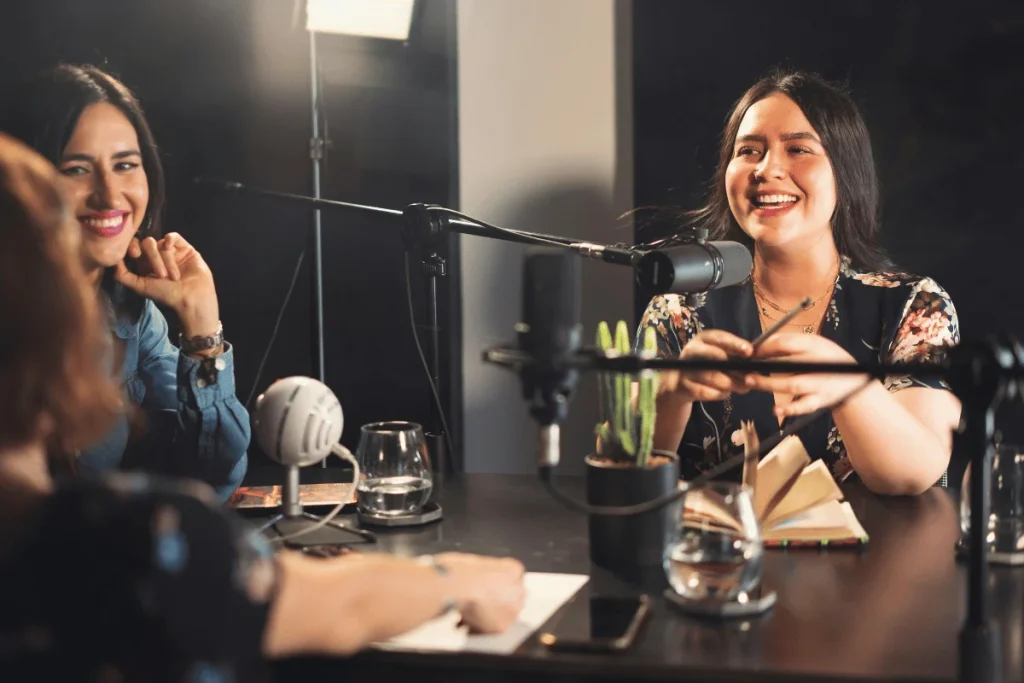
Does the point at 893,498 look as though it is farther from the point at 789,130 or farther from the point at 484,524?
the point at 789,130

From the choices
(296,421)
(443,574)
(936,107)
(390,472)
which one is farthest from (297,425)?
(936,107)

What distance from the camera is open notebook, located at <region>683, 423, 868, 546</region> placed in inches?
57.7

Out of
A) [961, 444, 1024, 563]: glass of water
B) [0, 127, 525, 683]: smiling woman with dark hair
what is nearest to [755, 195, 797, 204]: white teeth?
[961, 444, 1024, 563]: glass of water

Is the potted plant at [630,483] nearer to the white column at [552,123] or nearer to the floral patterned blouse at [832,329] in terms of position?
the floral patterned blouse at [832,329]

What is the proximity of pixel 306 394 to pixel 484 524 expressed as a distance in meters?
0.32

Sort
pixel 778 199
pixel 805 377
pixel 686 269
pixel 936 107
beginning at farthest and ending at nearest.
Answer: pixel 936 107, pixel 778 199, pixel 805 377, pixel 686 269

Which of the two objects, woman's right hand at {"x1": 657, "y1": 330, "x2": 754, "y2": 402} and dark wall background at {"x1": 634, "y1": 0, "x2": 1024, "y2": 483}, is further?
dark wall background at {"x1": 634, "y1": 0, "x2": 1024, "y2": 483}

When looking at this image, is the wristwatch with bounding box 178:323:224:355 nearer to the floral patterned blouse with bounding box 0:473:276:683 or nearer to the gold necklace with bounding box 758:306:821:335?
the gold necklace with bounding box 758:306:821:335

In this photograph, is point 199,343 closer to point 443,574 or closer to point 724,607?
point 443,574

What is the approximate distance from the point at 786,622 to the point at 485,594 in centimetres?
32

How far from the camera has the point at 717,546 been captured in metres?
1.19

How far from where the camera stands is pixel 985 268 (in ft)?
8.87

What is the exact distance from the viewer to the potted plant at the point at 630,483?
135cm

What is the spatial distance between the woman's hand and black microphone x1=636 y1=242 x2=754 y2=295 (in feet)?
3.82
